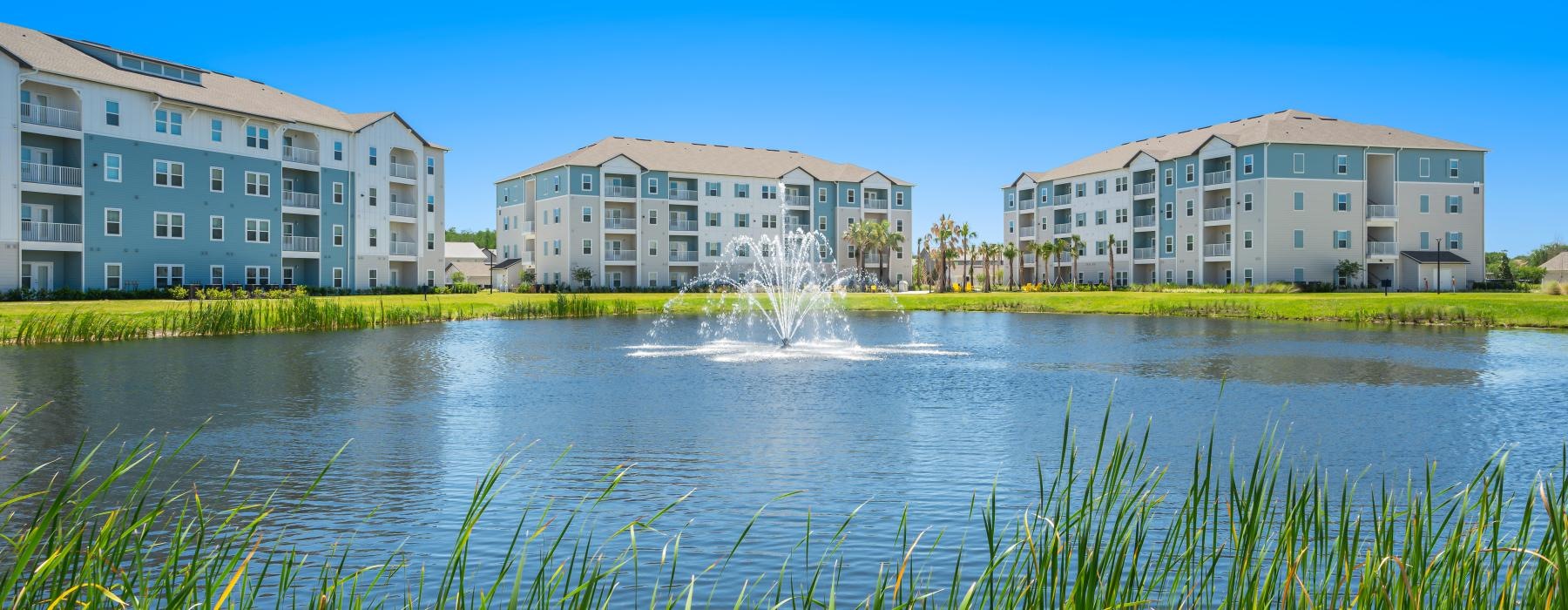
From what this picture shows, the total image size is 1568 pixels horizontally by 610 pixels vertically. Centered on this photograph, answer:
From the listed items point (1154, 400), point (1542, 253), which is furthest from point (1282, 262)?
point (1542, 253)

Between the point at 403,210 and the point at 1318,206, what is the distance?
206ft

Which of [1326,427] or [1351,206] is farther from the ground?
[1351,206]

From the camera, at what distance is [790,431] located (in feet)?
54.1

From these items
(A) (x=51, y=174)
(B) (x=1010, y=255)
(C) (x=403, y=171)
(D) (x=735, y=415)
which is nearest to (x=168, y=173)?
(A) (x=51, y=174)

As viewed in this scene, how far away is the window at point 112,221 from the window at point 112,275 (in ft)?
4.92

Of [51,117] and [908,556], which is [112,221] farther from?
[908,556]

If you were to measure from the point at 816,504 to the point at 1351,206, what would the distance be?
77750mm

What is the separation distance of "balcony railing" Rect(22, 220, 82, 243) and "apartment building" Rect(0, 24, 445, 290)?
6cm

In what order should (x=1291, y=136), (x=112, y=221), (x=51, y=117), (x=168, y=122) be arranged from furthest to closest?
1. (x=1291, y=136)
2. (x=168, y=122)
3. (x=112, y=221)
4. (x=51, y=117)

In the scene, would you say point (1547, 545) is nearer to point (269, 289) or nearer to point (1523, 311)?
point (1523, 311)

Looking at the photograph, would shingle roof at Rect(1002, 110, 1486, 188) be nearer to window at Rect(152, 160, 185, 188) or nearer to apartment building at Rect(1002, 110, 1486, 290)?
apartment building at Rect(1002, 110, 1486, 290)

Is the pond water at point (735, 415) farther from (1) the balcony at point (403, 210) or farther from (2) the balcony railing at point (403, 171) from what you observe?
(2) the balcony railing at point (403, 171)

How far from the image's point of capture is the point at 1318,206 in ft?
252

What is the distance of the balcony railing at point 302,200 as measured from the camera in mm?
63688
